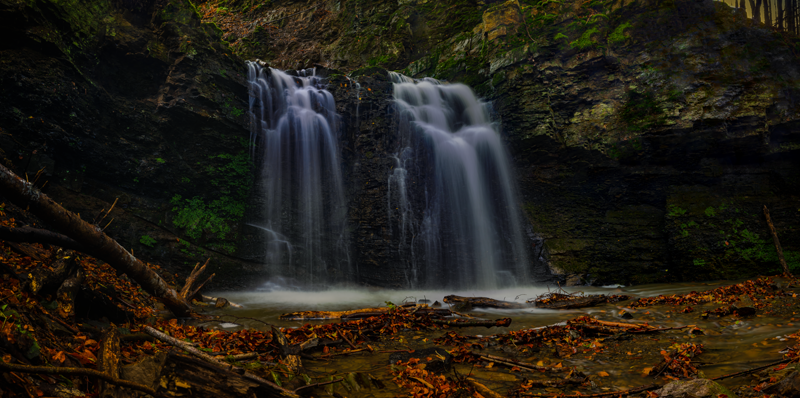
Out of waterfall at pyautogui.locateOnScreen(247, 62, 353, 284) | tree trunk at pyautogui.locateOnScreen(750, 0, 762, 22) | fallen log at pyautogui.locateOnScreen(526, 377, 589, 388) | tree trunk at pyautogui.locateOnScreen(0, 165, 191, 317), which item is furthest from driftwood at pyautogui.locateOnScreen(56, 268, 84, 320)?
tree trunk at pyautogui.locateOnScreen(750, 0, 762, 22)

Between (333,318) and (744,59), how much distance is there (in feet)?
47.0

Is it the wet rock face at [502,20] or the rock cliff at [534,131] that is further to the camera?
the wet rock face at [502,20]

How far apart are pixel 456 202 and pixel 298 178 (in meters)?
5.90

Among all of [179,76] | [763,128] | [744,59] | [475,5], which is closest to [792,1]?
[744,59]

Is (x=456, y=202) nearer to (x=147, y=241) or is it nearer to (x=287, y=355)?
(x=287, y=355)

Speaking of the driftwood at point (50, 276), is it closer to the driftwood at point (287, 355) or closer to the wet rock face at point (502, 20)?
the driftwood at point (287, 355)

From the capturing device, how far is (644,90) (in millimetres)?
10914

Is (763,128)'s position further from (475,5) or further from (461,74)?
(475,5)

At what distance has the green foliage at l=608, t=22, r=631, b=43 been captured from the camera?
38.2 feet

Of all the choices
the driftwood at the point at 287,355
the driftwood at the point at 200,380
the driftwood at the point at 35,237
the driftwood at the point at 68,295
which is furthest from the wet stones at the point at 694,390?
the driftwood at the point at 35,237

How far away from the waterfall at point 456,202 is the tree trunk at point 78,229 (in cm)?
782

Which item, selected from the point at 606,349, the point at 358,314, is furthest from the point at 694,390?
the point at 358,314

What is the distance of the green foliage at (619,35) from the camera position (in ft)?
38.2

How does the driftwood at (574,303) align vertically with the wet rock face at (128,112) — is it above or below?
below
